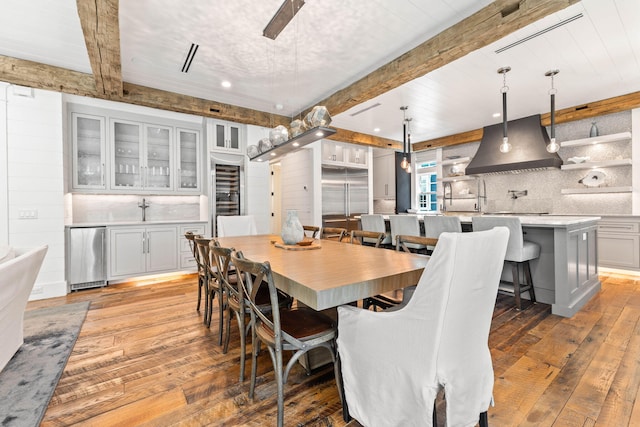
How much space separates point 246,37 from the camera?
9.29ft

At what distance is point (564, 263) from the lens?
110 inches

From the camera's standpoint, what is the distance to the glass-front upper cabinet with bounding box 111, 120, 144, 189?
4277 millimetres

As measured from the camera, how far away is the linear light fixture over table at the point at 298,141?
2.44 m

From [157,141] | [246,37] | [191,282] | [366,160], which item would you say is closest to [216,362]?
[191,282]

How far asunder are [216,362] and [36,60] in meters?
3.96

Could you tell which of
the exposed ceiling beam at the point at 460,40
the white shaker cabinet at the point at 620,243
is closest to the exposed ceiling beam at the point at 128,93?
the exposed ceiling beam at the point at 460,40

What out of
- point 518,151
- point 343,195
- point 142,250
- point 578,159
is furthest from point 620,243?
point 142,250

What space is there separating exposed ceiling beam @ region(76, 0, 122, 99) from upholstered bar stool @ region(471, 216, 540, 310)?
3.68m

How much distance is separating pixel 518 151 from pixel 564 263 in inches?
127

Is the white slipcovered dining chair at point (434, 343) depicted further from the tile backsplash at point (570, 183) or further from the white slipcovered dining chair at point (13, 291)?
the tile backsplash at point (570, 183)

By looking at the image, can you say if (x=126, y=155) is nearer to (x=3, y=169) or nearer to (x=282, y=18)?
(x=3, y=169)

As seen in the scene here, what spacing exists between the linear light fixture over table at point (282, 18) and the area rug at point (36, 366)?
3035mm

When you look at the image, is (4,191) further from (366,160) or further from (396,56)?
(366,160)

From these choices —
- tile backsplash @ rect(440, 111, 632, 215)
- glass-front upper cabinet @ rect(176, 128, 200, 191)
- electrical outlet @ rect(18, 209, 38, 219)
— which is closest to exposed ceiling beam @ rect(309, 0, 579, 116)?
glass-front upper cabinet @ rect(176, 128, 200, 191)
